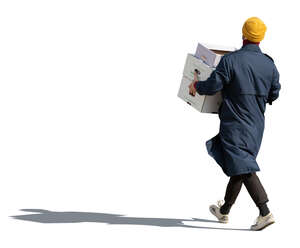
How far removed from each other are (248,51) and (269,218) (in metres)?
1.59

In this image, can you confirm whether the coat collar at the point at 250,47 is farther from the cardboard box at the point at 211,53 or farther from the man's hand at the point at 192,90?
the man's hand at the point at 192,90

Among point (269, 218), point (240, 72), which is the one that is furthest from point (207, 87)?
point (269, 218)

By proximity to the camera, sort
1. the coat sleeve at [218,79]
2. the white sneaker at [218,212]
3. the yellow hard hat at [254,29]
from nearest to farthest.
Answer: the coat sleeve at [218,79], the yellow hard hat at [254,29], the white sneaker at [218,212]

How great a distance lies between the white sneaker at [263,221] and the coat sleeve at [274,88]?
109cm

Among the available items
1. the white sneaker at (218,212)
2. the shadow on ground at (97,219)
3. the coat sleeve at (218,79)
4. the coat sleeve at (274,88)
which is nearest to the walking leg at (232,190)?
the white sneaker at (218,212)

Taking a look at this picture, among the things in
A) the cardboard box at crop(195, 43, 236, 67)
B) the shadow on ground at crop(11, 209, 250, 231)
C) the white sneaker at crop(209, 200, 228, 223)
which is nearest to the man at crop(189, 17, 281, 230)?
the cardboard box at crop(195, 43, 236, 67)

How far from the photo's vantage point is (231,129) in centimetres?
1476

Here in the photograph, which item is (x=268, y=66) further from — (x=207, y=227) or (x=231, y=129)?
(x=207, y=227)

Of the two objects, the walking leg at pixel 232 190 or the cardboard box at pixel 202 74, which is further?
the walking leg at pixel 232 190

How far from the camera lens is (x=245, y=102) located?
14.7 meters

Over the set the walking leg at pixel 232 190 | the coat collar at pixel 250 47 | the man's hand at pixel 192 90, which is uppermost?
the coat collar at pixel 250 47

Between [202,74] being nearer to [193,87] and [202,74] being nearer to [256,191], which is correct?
[193,87]

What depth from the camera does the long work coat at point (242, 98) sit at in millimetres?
14617

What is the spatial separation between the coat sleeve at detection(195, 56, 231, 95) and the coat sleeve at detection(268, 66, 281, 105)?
1.57ft
